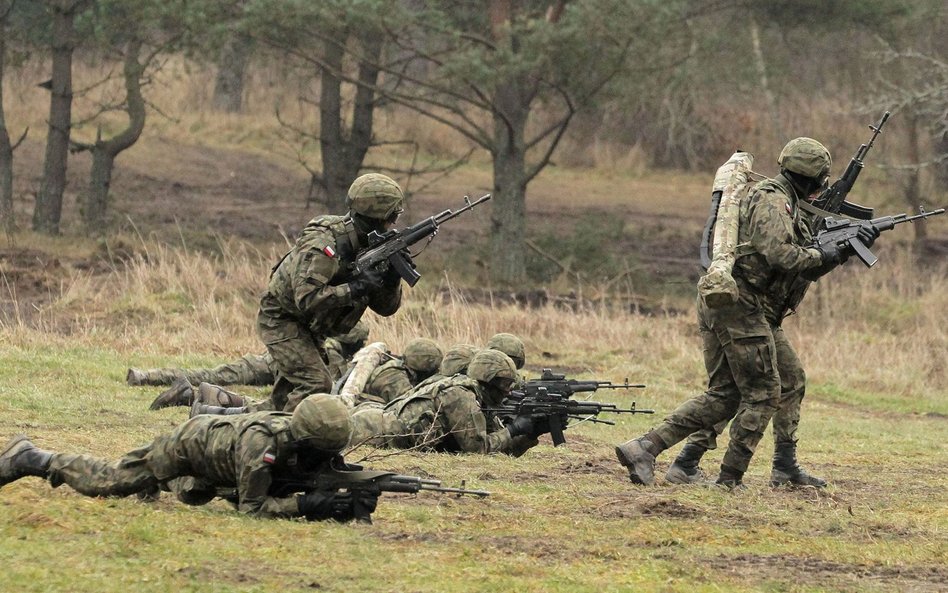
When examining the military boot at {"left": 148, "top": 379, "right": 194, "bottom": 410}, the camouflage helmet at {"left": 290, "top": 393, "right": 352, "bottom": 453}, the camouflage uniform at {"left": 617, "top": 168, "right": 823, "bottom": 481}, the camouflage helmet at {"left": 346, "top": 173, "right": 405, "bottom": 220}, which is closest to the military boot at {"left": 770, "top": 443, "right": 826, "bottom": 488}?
the camouflage uniform at {"left": 617, "top": 168, "right": 823, "bottom": 481}

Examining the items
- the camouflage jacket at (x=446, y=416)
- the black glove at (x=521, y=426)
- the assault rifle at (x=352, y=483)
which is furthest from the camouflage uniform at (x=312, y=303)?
the assault rifle at (x=352, y=483)

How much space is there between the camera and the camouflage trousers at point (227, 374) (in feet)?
42.9

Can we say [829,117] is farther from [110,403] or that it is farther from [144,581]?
[144,581]

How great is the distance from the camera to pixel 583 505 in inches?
337

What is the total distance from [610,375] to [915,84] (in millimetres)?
16320

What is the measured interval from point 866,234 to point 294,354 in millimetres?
3647

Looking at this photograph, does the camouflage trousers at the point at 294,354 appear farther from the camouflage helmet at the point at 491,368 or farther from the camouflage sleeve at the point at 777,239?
the camouflage sleeve at the point at 777,239

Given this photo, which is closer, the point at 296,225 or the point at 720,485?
the point at 720,485

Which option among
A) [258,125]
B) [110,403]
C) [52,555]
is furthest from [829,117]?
[52,555]

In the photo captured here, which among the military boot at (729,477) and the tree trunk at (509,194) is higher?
the tree trunk at (509,194)

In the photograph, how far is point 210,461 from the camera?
291 inches

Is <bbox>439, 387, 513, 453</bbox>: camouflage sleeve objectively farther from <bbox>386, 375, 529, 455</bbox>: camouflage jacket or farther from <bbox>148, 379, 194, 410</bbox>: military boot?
<bbox>148, 379, 194, 410</bbox>: military boot

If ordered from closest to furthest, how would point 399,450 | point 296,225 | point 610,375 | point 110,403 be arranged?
point 399,450
point 110,403
point 610,375
point 296,225

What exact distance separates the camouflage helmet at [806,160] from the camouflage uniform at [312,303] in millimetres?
2554
